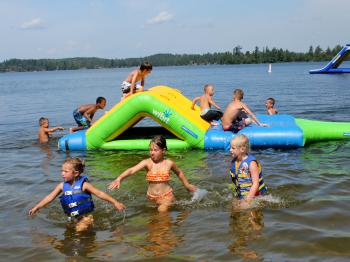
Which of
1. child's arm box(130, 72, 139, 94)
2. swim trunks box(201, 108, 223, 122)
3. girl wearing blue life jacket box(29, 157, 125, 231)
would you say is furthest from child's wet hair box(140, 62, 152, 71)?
girl wearing blue life jacket box(29, 157, 125, 231)

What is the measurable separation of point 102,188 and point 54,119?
1093 centimetres

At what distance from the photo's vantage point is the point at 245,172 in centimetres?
492

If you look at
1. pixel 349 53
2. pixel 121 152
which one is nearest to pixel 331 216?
pixel 121 152

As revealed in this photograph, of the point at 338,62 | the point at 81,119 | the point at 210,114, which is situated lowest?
the point at 81,119

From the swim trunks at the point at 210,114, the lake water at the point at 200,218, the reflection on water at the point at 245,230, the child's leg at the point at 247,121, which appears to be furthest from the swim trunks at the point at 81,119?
the reflection on water at the point at 245,230

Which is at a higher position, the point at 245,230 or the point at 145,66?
the point at 145,66

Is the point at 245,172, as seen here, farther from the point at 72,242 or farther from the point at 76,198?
the point at 72,242

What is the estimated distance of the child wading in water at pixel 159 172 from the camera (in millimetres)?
5043

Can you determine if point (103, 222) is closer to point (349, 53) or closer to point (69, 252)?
point (69, 252)

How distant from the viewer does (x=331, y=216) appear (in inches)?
189

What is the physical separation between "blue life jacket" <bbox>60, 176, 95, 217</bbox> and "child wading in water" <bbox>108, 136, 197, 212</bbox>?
0.53 metres

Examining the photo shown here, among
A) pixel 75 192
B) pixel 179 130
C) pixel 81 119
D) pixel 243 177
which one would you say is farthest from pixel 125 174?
pixel 81 119

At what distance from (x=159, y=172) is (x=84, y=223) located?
1.03 meters

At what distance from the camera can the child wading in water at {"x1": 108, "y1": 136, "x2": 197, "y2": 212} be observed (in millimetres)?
5043
